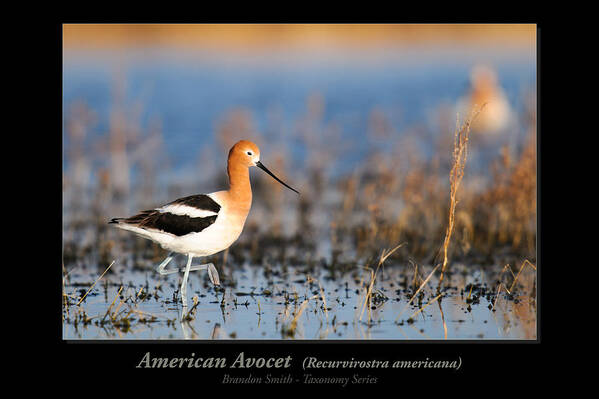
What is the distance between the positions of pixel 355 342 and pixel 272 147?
8.63 meters

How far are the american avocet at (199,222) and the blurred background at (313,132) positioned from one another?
5.06ft

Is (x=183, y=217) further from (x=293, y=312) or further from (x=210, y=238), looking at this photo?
(x=293, y=312)

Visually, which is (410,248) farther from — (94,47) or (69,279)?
(94,47)

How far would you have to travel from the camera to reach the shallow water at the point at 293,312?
6062 mm

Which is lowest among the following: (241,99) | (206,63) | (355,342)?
(355,342)

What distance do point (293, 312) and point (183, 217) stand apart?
1.35m

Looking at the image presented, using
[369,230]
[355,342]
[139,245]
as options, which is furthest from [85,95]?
[355,342]

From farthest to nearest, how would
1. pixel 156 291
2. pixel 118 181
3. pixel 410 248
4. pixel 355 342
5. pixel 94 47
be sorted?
pixel 94 47 < pixel 118 181 < pixel 410 248 < pixel 156 291 < pixel 355 342

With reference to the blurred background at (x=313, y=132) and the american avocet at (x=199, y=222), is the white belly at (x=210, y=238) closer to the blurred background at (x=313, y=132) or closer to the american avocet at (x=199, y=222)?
the american avocet at (x=199, y=222)

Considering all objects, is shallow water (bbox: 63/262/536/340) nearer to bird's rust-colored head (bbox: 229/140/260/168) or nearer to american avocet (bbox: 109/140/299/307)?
american avocet (bbox: 109/140/299/307)

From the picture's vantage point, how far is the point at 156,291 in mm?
7434

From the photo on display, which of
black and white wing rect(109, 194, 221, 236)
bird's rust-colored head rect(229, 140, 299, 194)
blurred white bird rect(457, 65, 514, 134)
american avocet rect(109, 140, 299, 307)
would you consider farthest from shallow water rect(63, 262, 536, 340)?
blurred white bird rect(457, 65, 514, 134)

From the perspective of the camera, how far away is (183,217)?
7.13m

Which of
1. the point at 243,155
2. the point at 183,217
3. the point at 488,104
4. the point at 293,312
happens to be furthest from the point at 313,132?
the point at 293,312
